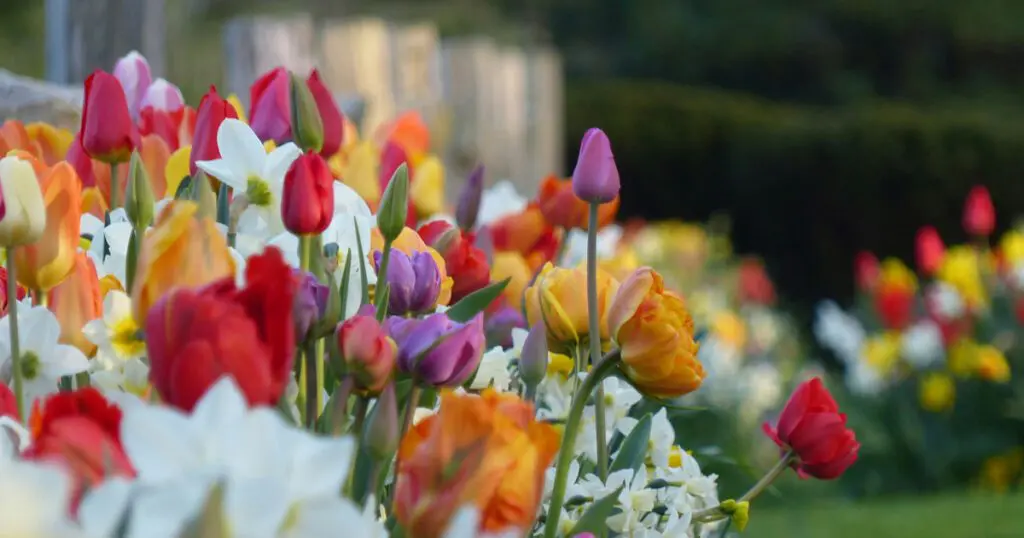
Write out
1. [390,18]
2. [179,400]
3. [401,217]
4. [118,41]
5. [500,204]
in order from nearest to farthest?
[179,400] → [401,217] → [500,204] → [118,41] → [390,18]

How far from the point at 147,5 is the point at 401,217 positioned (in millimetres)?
2137

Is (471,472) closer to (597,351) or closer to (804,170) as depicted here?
(597,351)

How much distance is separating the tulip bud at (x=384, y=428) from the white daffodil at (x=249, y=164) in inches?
11.4

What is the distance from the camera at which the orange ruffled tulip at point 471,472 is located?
650mm

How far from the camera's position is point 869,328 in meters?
6.48

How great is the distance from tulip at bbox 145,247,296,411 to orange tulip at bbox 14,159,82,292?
0.27 m

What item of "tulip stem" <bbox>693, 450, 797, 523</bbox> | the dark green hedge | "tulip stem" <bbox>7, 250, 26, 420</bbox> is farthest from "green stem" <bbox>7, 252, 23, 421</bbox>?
the dark green hedge

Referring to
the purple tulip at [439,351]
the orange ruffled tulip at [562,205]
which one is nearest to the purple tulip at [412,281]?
the purple tulip at [439,351]

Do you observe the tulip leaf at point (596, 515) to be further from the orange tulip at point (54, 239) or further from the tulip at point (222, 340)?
the orange tulip at point (54, 239)

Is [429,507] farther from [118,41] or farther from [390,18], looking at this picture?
[390,18]

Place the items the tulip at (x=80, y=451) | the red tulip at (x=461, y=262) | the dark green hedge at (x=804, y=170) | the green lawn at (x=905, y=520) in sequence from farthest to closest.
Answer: the dark green hedge at (x=804, y=170) → the green lawn at (x=905, y=520) → the red tulip at (x=461, y=262) → the tulip at (x=80, y=451)

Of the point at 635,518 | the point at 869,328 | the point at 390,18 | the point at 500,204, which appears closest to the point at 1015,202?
the point at 869,328

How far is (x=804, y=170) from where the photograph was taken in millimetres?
9633

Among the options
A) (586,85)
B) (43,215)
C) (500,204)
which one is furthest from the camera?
(586,85)
